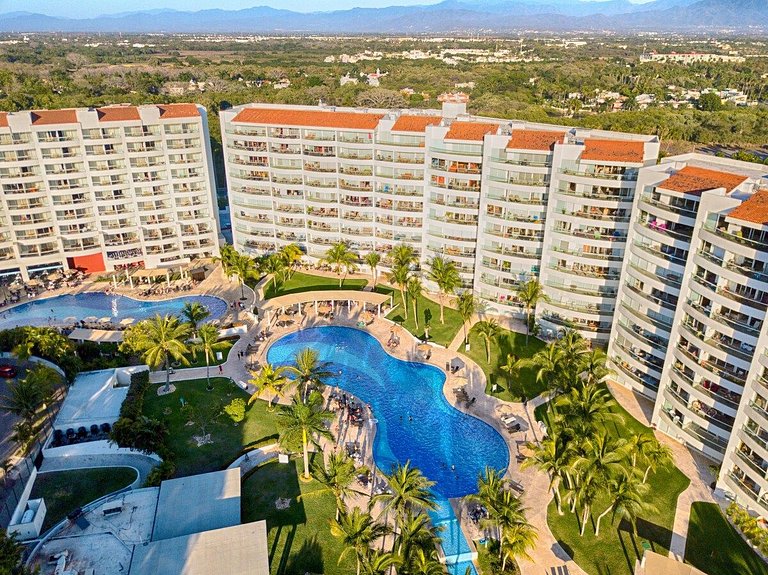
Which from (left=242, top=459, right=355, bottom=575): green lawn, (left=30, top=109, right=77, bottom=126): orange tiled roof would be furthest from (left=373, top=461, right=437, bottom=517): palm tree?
(left=30, top=109, right=77, bottom=126): orange tiled roof

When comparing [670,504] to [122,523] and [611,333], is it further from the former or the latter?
[122,523]

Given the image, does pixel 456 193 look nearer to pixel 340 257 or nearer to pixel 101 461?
pixel 340 257

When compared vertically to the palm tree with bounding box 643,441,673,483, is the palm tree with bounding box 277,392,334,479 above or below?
above

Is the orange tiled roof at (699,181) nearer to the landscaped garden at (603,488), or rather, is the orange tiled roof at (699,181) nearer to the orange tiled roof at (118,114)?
the landscaped garden at (603,488)

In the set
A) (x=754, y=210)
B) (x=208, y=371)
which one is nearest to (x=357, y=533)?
(x=208, y=371)

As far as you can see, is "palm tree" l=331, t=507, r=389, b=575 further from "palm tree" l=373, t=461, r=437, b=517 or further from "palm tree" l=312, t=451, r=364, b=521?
"palm tree" l=312, t=451, r=364, b=521

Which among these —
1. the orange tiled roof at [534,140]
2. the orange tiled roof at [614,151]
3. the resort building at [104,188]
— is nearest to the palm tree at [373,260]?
the orange tiled roof at [534,140]

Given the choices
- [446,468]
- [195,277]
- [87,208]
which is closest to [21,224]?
[87,208]
